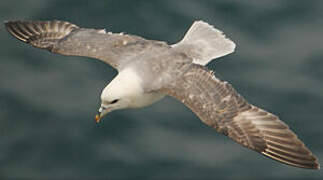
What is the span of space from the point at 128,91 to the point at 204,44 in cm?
179

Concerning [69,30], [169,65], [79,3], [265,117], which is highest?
[79,3]

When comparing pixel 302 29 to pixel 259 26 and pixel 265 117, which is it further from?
pixel 265 117

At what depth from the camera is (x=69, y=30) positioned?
13.7 m

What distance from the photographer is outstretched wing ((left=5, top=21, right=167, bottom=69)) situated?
41.9 ft

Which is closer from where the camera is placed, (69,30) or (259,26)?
(69,30)

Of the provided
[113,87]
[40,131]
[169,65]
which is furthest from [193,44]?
[40,131]

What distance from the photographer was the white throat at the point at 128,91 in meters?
11.9

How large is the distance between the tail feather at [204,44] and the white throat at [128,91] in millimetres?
1081

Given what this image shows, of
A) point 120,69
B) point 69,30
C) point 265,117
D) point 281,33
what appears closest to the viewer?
point 265,117

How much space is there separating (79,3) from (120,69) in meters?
3.43

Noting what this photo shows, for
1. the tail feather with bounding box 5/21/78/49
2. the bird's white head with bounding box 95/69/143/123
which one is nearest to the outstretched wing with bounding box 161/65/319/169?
the bird's white head with bounding box 95/69/143/123

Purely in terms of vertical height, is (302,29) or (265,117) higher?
(302,29)

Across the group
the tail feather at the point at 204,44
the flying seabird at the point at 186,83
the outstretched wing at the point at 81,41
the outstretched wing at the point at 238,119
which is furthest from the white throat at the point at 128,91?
the tail feather at the point at 204,44

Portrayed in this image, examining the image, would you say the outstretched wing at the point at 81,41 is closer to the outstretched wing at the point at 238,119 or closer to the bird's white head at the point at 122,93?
the bird's white head at the point at 122,93
